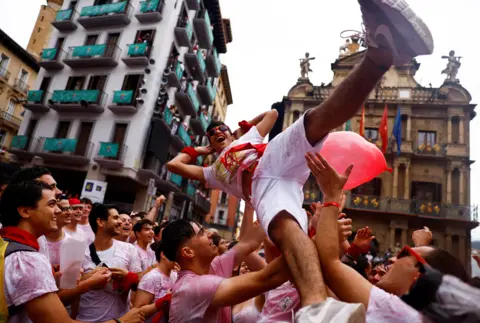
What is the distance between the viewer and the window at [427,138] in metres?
20.5

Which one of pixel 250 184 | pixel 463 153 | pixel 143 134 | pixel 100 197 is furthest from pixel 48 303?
pixel 463 153

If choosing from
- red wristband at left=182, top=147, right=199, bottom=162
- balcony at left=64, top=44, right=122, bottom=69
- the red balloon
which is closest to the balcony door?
balcony at left=64, top=44, right=122, bottom=69

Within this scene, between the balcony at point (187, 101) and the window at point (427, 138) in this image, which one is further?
the balcony at point (187, 101)

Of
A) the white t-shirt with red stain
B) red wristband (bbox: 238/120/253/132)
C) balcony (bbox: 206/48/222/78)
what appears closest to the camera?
the white t-shirt with red stain

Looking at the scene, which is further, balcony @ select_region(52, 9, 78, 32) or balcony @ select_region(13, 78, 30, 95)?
balcony @ select_region(13, 78, 30, 95)

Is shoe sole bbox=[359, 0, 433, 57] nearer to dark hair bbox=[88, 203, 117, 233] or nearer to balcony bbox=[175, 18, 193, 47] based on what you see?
dark hair bbox=[88, 203, 117, 233]

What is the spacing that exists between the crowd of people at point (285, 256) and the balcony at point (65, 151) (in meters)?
16.5

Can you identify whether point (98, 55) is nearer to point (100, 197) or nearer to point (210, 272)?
point (100, 197)

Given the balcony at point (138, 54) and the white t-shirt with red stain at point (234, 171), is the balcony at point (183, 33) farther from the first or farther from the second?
the white t-shirt with red stain at point (234, 171)

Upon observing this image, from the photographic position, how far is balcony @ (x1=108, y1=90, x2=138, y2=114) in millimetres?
18188

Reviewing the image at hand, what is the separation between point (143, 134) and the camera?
59.4ft

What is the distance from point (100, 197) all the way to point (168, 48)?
10357 mm

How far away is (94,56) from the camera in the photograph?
65.7 feet

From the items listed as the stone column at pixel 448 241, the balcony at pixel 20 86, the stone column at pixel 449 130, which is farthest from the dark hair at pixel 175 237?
the balcony at pixel 20 86
